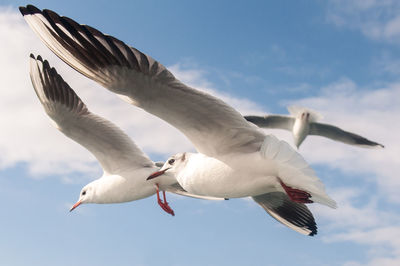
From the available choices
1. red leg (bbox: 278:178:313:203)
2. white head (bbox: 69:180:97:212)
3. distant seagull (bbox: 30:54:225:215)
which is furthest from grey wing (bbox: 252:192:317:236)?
white head (bbox: 69:180:97:212)

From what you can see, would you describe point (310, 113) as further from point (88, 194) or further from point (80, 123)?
point (80, 123)

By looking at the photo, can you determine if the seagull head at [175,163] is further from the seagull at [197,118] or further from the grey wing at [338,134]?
the grey wing at [338,134]

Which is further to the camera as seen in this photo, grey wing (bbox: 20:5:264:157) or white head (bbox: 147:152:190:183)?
white head (bbox: 147:152:190:183)

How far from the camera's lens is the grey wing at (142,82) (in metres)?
5.12

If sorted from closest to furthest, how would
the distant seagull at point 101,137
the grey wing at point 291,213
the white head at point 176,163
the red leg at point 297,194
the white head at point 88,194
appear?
the red leg at point 297,194 < the white head at point 176,163 < the grey wing at point 291,213 < the distant seagull at point 101,137 < the white head at point 88,194

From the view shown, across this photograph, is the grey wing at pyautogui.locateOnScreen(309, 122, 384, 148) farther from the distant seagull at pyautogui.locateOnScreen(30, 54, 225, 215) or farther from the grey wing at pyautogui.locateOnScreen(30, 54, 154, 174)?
the grey wing at pyautogui.locateOnScreen(30, 54, 154, 174)

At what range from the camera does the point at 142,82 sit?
527 cm

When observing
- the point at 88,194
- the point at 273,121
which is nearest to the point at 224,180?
the point at 88,194

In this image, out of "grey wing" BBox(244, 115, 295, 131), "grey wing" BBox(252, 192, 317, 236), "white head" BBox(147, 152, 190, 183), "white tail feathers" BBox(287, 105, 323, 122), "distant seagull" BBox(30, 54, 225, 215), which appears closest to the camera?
"white head" BBox(147, 152, 190, 183)

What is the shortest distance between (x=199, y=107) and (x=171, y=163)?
1.55m

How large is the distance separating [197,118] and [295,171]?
46.1 inches

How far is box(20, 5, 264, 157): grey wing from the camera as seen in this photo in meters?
5.12

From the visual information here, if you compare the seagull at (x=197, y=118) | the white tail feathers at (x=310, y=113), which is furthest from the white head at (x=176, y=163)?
the white tail feathers at (x=310, y=113)

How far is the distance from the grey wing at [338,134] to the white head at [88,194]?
8018 millimetres
